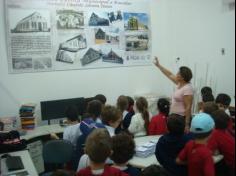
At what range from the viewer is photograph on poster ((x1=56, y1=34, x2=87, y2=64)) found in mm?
4531

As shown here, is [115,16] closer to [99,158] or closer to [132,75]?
[132,75]

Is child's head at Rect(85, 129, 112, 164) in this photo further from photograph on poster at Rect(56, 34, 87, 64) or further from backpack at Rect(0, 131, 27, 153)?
photograph on poster at Rect(56, 34, 87, 64)

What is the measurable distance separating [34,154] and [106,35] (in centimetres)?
225

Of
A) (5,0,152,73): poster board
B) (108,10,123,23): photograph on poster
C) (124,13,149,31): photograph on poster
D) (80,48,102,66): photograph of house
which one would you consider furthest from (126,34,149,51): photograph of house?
(80,48,102,66): photograph of house

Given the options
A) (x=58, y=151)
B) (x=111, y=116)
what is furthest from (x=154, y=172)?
(x=58, y=151)

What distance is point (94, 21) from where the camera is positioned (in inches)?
189

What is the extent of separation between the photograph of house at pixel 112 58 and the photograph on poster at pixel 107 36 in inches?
7.5

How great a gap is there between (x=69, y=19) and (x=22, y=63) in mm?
1009

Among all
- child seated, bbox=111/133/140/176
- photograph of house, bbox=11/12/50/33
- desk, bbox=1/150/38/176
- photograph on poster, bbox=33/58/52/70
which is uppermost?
photograph of house, bbox=11/12/50/33

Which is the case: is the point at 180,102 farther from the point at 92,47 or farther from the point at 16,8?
the point at 16,8

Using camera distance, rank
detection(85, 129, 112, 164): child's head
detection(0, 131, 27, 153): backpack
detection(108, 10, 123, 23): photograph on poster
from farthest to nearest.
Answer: detection(108, 10, 123, 23): photograph on poster
detection(0, 131, 27, 153): backpack
detection(85, 129, 112, 164): child's head

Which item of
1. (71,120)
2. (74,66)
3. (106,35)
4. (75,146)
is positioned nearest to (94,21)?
(106,35)

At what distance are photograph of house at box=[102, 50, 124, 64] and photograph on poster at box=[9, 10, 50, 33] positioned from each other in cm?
107

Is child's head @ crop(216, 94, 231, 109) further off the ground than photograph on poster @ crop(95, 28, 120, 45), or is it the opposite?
photograph on poster @ crop(95, 28, 120, 45)
